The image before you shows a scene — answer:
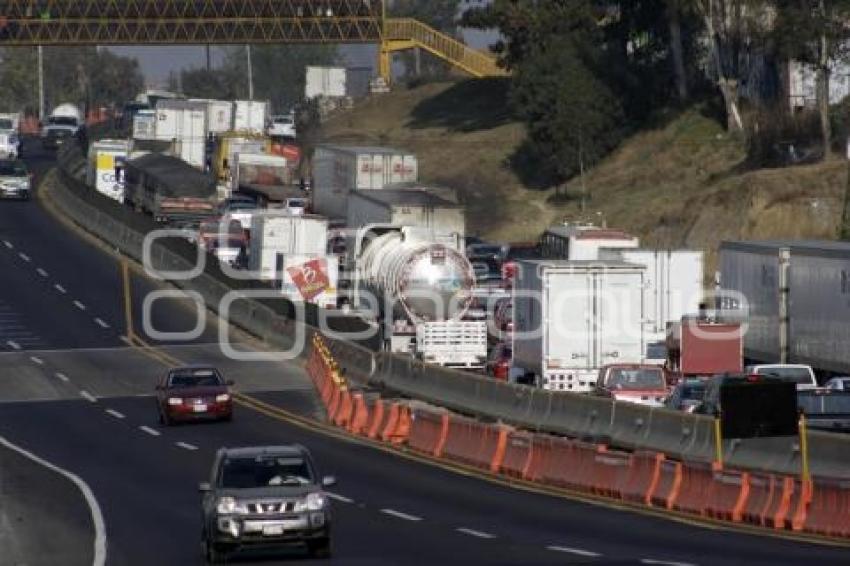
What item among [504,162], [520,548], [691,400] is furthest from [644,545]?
[504,162]

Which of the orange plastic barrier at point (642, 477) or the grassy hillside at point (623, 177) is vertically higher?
the grassy hillside at point (623, 177)

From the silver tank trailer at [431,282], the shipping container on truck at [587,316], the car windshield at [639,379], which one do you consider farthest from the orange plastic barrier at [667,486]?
the silver tank trailer at [431,282]

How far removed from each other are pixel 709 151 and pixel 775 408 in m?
67.1

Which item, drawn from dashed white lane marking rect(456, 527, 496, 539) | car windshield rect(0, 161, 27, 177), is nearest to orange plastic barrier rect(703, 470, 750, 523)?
dashed white lane marking rect(456, 527, 496, 539)

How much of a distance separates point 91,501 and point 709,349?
1723 cm

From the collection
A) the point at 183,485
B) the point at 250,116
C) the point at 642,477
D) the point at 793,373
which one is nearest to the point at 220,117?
the point at 250,116

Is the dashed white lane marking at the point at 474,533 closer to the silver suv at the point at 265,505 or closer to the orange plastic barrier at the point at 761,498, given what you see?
the silver suv at the point at 265,505

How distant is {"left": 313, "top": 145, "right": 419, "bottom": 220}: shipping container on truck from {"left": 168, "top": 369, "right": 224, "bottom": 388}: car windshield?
33.4 meters

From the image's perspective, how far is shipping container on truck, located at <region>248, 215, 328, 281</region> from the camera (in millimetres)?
71812

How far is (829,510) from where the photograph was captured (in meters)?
28.5

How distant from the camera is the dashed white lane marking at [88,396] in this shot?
183 ft

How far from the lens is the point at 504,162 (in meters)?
113

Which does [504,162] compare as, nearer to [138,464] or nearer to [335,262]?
[335,262]

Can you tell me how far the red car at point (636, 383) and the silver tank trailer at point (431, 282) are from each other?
12.9m
